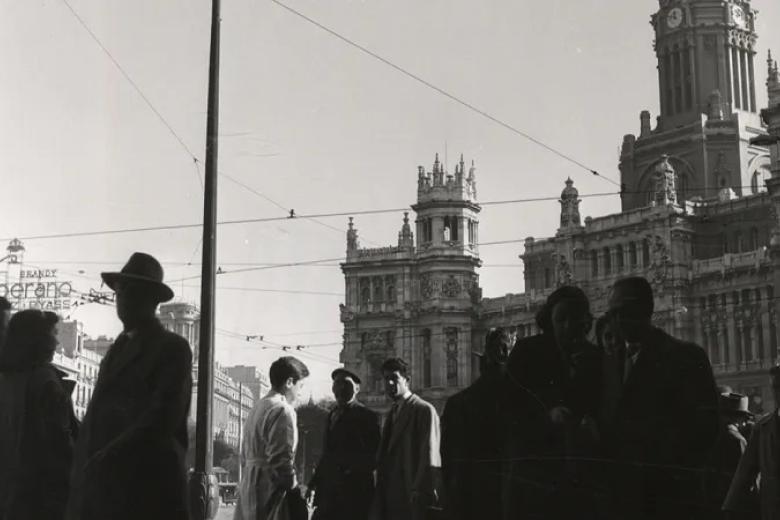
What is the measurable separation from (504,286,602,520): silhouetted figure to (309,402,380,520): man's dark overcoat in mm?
3618

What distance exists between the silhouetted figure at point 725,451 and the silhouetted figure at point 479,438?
1.07 meters

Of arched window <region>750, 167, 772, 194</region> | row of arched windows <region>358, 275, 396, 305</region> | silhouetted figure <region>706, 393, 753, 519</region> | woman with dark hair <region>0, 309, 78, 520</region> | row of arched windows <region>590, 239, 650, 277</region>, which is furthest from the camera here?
row of arched windows <region>358, 275, 396, 305</region>

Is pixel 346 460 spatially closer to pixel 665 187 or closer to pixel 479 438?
pixel 479 438

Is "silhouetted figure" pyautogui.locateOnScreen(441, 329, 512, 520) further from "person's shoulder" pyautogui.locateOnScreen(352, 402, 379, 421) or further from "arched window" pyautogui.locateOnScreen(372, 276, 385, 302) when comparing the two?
"arched window" pyautogui.locateOnScreen(372, 276, 385, 302)

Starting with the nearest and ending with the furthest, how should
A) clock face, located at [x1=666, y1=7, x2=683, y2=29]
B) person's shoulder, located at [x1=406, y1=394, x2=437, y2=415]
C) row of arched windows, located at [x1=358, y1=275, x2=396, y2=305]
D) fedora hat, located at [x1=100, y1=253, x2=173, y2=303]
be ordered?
fedora hat, located at [x1=100, y1=253, x2=173, y2=303] → person's shoulder, located at [x1=406, y1=394, x2=437, y2=415] → clock face, located at [x1=666, y1=7, x2=683, y2=29] → row of arched windows, located at [x1=358, y1=275, x2=396, y2=305]

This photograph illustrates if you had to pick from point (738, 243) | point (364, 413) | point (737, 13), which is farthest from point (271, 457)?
point (737, 13)

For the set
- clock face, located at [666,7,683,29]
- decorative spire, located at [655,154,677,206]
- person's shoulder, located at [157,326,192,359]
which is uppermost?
clock face, located at [666,7,683,29]

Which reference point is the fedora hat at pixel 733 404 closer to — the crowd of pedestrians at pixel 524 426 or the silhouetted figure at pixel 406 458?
the crowd of pedestrians at pixel 524 426

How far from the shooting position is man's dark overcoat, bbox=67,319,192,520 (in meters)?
4.78

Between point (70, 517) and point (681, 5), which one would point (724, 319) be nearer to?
point (681, 5)

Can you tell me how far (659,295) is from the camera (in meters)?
53.1

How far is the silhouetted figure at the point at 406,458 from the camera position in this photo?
309 inches

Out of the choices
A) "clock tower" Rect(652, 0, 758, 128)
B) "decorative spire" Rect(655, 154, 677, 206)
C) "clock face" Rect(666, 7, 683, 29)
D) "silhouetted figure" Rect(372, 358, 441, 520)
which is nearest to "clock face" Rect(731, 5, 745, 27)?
"clock tower" Rect(652, 0, 758, 128)

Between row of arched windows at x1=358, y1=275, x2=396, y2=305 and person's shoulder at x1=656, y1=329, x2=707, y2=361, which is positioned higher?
row of arched windows at x1=358, y1=275, x2=396, y2=305
